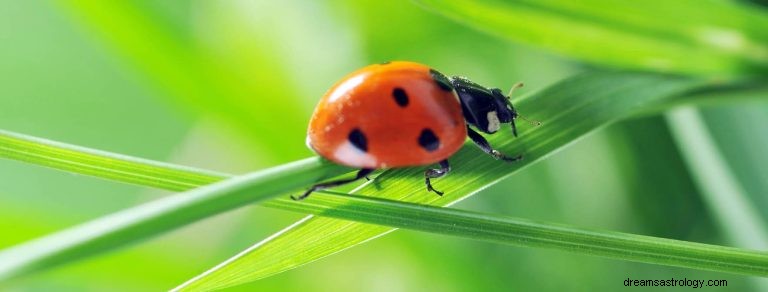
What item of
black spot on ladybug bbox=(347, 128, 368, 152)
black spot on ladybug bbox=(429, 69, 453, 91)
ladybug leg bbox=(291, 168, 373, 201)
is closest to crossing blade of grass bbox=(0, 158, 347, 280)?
ladybug leg bbox=(291, 168, 373, 201)

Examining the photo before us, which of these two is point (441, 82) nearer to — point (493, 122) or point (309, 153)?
point (493, 122)

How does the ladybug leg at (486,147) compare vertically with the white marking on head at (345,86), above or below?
below

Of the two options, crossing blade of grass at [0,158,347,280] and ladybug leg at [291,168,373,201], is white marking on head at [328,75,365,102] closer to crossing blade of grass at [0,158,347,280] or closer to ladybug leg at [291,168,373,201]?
ladybug leg at [291,168,373,201]

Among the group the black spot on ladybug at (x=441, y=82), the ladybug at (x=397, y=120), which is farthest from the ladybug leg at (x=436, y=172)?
the black spot on ladybug at (x=441, y=82)

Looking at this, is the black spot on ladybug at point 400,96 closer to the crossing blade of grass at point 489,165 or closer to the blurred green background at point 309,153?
the crossing blade of grass at point 489,165

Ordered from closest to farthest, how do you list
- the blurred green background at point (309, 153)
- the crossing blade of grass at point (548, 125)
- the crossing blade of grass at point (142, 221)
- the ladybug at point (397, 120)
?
the crossing blade of grass at point (142, 221), the crossing blade of grass at point (548, 125), the ladybug at point (397, 120), the blurred green background at point (309, 153)

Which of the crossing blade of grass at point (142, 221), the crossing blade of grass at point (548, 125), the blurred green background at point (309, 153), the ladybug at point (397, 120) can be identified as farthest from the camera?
the blurred green background at point (309, 153)

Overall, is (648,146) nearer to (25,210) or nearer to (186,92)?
(186,92)

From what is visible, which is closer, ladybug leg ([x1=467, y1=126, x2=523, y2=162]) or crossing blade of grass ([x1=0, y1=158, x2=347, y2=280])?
crossing blade of grass ([x1=0, y1=158, x2=347, y2=280])
